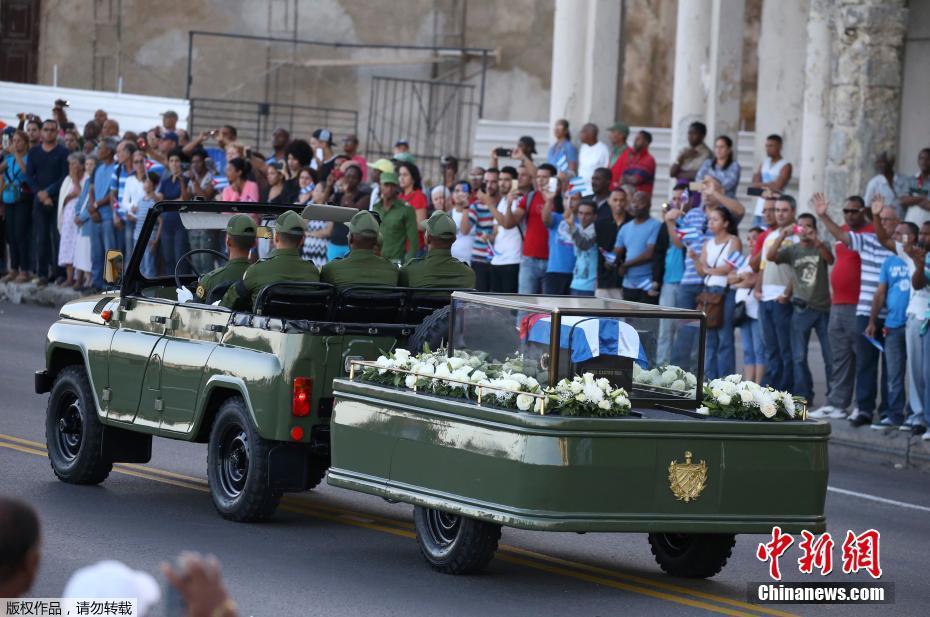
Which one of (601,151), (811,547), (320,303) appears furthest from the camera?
(601,151)

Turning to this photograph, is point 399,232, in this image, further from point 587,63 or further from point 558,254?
point 587,63

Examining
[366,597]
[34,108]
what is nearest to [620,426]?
[366,597]

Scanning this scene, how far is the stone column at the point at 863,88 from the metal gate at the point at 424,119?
49.7 ft

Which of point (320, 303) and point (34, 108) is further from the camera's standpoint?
point (34, 108)

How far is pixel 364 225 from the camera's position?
36.0ft

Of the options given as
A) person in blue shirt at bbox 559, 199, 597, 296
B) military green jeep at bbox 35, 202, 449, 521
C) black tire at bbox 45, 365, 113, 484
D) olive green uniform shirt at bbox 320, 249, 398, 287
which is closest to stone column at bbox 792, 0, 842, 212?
person in blue shirt at bbox 559, 199, 597, 296

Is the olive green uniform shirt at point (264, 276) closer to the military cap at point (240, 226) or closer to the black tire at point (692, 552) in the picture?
the military cap at point (240, 226)

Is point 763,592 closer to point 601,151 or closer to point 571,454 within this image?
point 571,454

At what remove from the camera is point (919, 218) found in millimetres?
19438

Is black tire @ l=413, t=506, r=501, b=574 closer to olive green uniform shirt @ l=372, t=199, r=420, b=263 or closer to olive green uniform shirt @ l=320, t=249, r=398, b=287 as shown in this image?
olive green uniform shirt @ l=320, t=249, r=398, b=287

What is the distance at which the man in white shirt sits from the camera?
22.6 m

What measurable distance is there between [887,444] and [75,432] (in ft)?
25.2

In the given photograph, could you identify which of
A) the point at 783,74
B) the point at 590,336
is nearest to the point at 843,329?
the point at 590,336

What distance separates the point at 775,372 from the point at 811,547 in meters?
7.71
